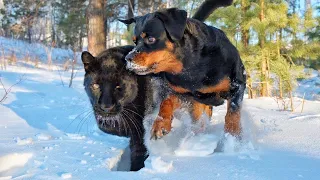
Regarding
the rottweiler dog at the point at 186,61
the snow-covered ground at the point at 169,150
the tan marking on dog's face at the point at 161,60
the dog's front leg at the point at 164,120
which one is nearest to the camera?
the snow-covered ground at the point at 169,150

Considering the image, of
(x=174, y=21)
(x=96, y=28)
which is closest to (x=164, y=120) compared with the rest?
(x=174, y=21)

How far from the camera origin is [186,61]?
2.79 metres

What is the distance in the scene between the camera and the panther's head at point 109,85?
267 centimetres

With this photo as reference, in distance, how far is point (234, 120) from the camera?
2926mm

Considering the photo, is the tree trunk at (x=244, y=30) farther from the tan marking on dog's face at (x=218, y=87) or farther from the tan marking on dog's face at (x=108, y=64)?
the tan marking on dog's face at (x=108, y=64)

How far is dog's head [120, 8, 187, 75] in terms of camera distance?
259 centimetres

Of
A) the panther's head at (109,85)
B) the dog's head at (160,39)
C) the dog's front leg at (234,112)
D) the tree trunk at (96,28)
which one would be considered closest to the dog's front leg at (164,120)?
the panther's head at (109,85)

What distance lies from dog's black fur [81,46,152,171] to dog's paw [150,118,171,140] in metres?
0.11

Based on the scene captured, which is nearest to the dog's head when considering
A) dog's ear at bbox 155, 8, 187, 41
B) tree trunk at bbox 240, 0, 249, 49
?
dog's ear at bbox 155, 8, 187, 41

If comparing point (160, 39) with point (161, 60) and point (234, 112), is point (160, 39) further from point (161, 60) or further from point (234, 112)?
point (234, 112)

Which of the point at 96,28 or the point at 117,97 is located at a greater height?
the point at 96,28

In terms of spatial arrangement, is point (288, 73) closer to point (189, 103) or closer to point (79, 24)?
point (189, 103)

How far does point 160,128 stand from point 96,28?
17.8 feet

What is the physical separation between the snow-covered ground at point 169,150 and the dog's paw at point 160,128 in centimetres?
6
